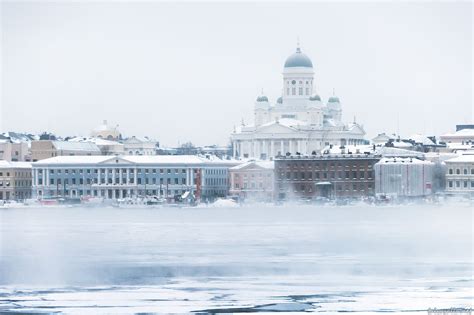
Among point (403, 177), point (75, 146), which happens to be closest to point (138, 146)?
point (75, 146)

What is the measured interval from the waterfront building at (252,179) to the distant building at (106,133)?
38.9m

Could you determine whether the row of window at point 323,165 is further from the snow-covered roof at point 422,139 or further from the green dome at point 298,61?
the green dome at point 298,61

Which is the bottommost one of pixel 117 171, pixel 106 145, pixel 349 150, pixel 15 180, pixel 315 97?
pixel 15 180

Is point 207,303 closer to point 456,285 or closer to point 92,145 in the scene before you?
point 456,285

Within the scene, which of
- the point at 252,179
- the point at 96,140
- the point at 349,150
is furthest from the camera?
the point at 96,140

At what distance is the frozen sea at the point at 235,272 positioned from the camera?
29.1 meters

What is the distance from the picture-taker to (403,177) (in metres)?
124

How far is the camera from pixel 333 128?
157625 mm

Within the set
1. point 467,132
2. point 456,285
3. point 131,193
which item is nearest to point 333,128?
point 467,132

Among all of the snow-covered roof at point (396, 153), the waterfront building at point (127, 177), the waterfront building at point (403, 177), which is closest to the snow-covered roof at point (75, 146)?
the waterfront building at point (127, 177)

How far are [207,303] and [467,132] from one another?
5347 inches

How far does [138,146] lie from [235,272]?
5258 inches

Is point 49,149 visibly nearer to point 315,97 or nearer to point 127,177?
point 127,177

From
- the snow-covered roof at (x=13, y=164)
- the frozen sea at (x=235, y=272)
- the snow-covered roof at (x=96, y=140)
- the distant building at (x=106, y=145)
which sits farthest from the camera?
the snow-covered roof at (x=96, y=140)
